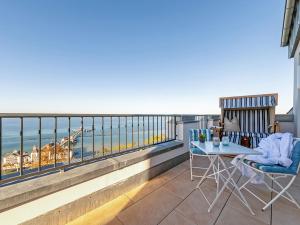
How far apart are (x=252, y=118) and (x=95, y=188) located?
4.51 metres

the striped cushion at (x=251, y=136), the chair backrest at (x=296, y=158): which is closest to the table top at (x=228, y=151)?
the chair backrest at (x=296, y=158)

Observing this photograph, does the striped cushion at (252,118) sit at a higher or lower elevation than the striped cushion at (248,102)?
lower

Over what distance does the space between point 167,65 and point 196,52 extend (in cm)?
156

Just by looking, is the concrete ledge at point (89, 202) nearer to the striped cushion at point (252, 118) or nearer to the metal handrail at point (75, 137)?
the metal handrail at point (75, 137)

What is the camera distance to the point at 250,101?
4.00 meters

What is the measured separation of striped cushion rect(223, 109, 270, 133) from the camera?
12.8ft

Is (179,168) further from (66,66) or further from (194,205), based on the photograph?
(66,66)

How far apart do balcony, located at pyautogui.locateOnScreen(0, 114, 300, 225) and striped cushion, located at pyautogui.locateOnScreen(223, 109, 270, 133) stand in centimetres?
189

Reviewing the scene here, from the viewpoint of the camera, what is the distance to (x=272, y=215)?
161cm

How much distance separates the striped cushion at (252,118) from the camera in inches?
154

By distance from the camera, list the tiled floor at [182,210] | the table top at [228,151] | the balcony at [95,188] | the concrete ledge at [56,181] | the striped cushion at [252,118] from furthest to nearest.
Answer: the striped cushion at [252,118], the table top at [228,151], the tiled floor at [182,210], the balcony at [95,188], the concrete ledge at [56,181]

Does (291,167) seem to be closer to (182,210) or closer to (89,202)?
(182,210)

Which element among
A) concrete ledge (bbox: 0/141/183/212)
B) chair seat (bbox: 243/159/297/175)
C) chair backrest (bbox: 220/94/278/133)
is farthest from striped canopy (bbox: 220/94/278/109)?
concrete ledge (bbox: 0/141/183/212)

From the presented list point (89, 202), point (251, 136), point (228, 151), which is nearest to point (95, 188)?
point (89, 202)
